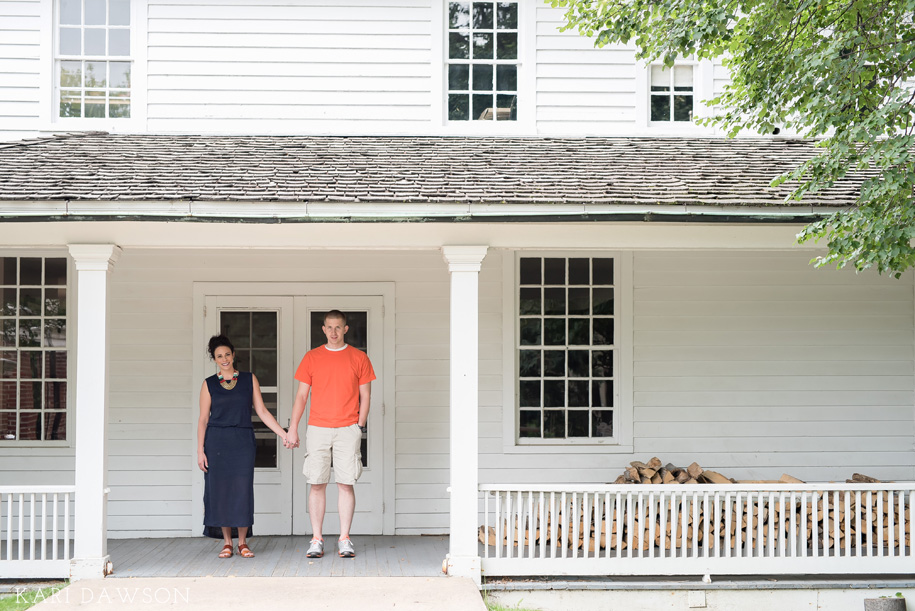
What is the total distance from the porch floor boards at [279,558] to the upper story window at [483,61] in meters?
4.23

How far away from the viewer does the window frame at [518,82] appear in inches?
332

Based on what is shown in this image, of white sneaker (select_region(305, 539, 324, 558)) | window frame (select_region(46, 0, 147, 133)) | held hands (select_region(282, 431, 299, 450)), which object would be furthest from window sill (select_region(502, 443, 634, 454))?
window frame (select_region(46, 0, 147, 133))

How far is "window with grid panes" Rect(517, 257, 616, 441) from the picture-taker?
26.2 ft

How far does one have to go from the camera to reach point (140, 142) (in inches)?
310

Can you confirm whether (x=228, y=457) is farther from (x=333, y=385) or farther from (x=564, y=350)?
(x=564, y=350)

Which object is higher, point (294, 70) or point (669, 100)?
point (294, 70)

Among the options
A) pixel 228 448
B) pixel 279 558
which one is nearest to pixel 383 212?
pixel 228 448

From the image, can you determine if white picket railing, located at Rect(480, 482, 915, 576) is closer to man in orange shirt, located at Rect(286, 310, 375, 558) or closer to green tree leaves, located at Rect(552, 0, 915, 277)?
man in orange shirt, located at Rect(286, 310, 375, 558)

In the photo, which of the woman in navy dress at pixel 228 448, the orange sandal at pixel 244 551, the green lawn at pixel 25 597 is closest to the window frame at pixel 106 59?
the woman in navy dress at pixel 228 448

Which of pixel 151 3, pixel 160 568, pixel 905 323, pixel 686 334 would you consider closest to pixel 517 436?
pixel 686 334

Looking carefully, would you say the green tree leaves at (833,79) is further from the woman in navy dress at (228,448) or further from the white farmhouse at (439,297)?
the woman in navy dress at (228,448)

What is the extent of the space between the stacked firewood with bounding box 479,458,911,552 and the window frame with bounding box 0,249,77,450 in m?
3.86

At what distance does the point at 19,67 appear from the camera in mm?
8250

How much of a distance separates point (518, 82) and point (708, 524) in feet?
15.4
